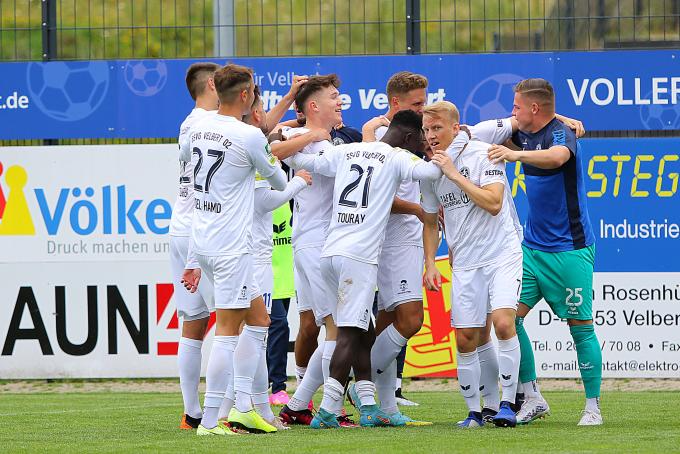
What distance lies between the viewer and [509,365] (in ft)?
27.9

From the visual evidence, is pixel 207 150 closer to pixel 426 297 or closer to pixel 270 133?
pixel 270 133

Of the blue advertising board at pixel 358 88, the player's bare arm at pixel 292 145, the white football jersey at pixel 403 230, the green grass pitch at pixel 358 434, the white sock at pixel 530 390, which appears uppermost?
the blue advertising board at pixel 358 88

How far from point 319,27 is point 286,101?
4.98 meters

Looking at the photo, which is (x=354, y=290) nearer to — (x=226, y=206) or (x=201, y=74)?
(x=226, y=206)

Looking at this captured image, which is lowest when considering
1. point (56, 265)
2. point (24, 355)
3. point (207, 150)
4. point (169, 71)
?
point (24, 355)

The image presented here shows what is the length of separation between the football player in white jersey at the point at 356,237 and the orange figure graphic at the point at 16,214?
588cm

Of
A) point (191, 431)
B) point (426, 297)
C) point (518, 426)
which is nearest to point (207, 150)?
point (191, 431)

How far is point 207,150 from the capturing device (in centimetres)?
796

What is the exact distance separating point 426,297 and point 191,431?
5114 millimetres

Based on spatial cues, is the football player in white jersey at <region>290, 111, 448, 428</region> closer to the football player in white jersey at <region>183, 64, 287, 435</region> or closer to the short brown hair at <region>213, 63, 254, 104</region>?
the football player in white jersey at <region>183, 64, 287, 435</region>

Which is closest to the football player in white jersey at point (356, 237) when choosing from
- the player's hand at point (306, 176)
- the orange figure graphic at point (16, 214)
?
the player's hand at point (306, 176)

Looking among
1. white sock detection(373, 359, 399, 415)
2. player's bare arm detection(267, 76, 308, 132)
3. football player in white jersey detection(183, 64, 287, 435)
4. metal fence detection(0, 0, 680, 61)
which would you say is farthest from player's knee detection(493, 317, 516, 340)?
metal fence detection(0, 0, 680, 61)

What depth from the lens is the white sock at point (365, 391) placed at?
8.65m

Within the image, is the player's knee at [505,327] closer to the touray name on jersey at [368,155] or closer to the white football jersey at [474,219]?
the white football jersey at [474,219]
